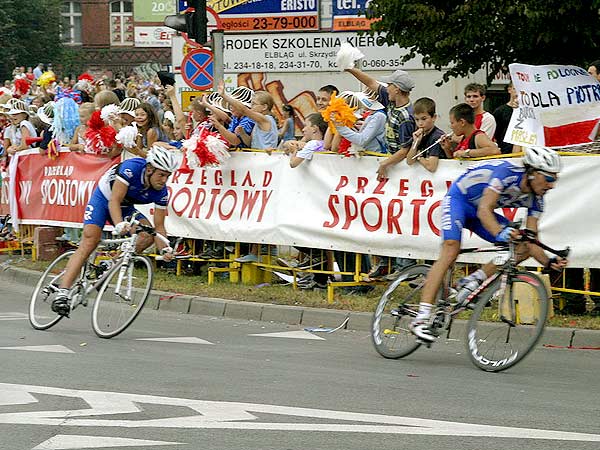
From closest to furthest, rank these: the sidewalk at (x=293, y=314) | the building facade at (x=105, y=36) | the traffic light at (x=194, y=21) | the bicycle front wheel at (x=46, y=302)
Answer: the sidewalk at (x=293, y=314), the bicycle front wheel at (x=46, y=302), the traffic light at (x=194, y=21), the building facade at (x=105, y=36)

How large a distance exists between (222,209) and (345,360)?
5066 mm

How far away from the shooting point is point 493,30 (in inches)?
625

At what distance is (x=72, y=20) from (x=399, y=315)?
251 ft

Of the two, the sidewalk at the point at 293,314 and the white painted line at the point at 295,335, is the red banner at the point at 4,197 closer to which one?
the sidewalk at the point at 293,314

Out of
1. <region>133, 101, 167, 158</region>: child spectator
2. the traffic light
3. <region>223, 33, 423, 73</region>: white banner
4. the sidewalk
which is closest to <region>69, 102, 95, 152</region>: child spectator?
<region>133, 101, 167, 158</region>: child spectator

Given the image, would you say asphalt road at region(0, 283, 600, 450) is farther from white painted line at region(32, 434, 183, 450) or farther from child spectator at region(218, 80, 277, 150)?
child spectator at region(218, 80, 277, 150)

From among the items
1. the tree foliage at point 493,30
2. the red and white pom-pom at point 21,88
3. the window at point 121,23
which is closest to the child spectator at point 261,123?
the tree foliage at point 493,30

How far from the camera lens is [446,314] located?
33.4 ft

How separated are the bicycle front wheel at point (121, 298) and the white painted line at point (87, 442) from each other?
441 centimetres

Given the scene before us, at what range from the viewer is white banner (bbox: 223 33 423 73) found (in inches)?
953

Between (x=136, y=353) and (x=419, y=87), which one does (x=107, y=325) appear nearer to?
(x=136, y=353)

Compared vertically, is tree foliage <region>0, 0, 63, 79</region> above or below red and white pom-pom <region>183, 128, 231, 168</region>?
above

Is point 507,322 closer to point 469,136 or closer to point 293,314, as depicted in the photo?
point 469,136

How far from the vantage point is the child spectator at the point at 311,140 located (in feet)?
46.0
